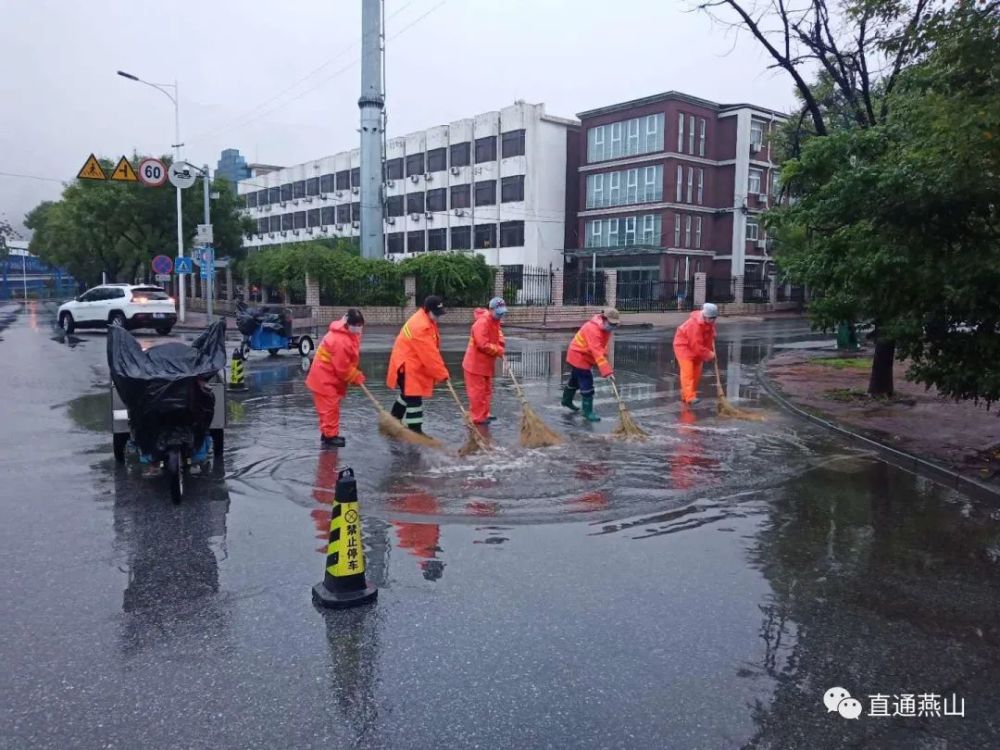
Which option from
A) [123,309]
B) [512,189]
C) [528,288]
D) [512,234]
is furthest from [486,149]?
[123,309]

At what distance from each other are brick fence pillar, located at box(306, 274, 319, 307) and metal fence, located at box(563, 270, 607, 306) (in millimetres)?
11679

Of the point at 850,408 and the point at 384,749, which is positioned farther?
the point at 850,408

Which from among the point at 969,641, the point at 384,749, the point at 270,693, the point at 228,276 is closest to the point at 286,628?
the point at 270,693

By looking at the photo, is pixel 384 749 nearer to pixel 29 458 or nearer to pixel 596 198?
pixel 29 458

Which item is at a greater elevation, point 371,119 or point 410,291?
point 371,119

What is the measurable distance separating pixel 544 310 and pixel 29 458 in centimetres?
2963

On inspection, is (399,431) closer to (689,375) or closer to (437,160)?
(689,375)

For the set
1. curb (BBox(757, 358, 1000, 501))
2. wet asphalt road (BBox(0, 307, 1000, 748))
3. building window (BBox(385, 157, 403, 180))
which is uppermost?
building window (BBox(385, 157, 403, 180))

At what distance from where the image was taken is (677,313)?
43.1 metres

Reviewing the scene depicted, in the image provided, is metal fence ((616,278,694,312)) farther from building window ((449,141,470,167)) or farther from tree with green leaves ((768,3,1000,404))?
tree with green leaves ((768,3,1000,404))

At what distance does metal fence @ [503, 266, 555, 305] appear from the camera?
125 ft

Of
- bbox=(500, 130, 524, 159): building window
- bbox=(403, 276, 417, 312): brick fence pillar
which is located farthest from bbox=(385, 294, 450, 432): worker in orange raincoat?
bbox=(500, 130, 524, 159): building window

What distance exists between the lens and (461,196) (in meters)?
56.4

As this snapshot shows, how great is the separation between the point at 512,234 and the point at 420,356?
147 ft
